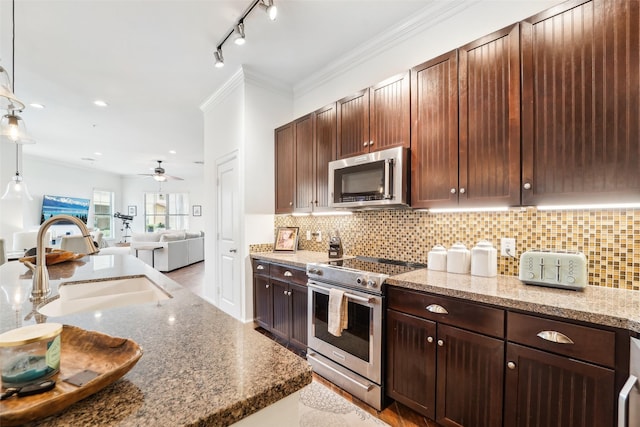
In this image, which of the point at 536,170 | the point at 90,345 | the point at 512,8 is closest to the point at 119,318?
the point at 90,345

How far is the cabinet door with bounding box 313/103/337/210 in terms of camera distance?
278cm

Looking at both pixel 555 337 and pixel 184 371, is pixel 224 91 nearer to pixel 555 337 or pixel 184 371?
pixel 184 371

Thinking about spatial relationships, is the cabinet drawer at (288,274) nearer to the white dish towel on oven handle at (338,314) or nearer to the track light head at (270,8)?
the white dish towel on oven handle at (338,314)

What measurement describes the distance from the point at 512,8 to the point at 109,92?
4.43 metres

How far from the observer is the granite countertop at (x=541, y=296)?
1153 mm

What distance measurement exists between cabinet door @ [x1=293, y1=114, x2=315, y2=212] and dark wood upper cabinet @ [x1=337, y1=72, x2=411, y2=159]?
1.41ft

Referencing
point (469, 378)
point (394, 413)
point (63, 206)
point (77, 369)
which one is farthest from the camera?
point (63, 206)

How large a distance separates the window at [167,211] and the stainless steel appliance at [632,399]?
11567 millimetres

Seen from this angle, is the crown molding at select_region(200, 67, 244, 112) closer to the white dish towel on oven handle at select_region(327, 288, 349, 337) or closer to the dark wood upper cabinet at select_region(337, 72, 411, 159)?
the dark wood upper cabinet at select_region(337, 72, 411, 159)

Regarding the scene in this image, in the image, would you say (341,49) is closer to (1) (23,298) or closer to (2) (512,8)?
(2) (512,8)

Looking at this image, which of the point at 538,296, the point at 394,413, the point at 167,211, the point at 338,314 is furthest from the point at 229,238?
the point at 167,211

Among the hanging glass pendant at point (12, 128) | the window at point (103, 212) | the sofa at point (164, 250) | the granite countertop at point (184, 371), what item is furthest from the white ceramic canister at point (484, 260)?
the window at point (103, 212)

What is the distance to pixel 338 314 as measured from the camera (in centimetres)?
206

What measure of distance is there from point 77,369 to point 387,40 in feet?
9.96
